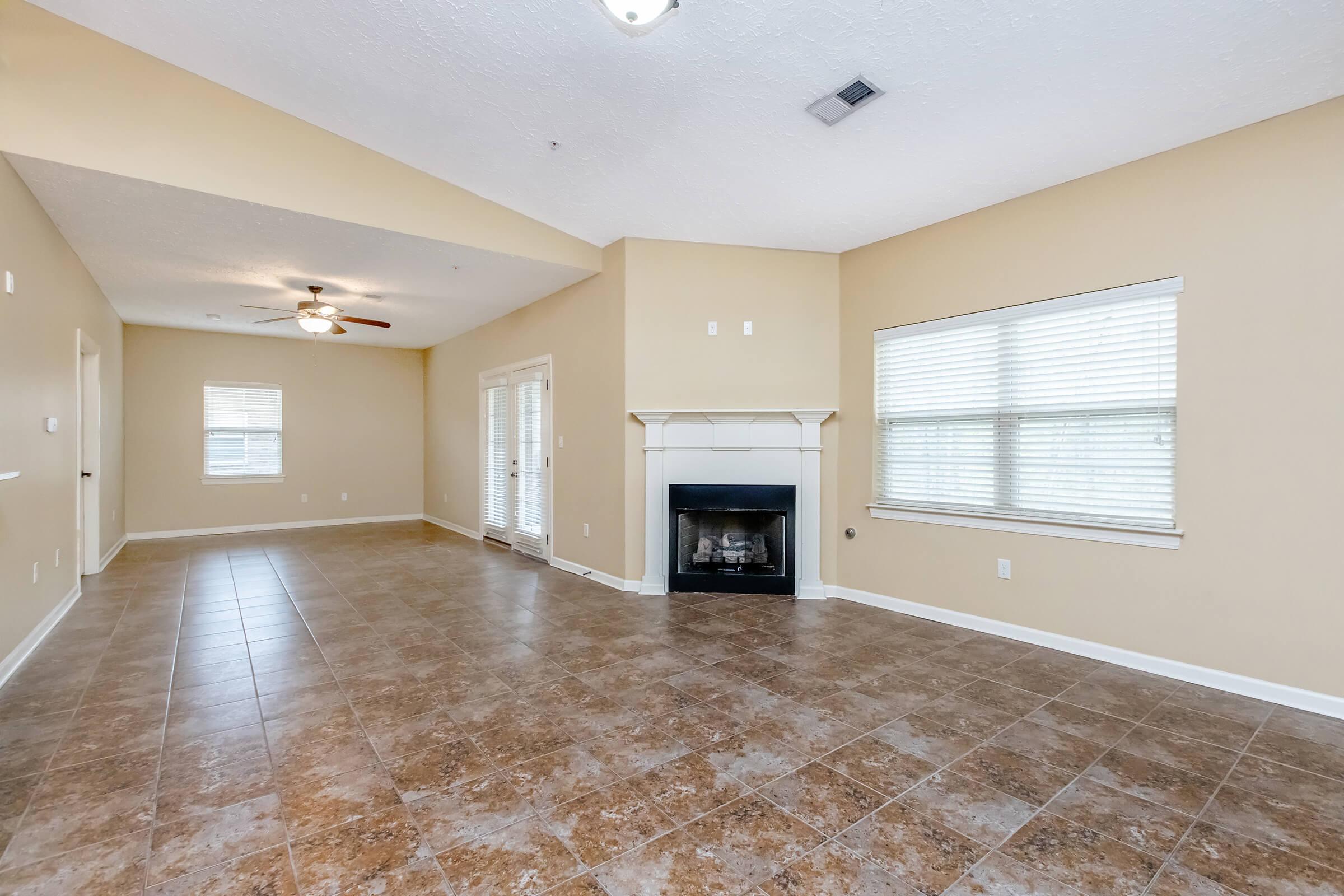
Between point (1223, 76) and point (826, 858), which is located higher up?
point (1223, 76)

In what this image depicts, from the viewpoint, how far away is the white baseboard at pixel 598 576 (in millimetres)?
4836

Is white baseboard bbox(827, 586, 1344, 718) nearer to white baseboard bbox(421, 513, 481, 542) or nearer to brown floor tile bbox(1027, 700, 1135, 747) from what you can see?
brown floor tile bbox(1027, 700, 1135, 747)

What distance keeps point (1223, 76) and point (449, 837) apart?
408cm

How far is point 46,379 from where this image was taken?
12.1 ft

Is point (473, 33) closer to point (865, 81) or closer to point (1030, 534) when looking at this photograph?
point (865, 81)

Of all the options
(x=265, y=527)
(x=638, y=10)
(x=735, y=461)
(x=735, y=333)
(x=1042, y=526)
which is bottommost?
(x=265, y=527)

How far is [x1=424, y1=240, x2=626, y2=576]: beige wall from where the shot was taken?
193 inches

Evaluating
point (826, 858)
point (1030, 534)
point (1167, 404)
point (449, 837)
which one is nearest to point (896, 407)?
point (1030, 534)

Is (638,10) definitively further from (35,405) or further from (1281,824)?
(35,405)

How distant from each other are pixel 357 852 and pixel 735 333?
389 cm

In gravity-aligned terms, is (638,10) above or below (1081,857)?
above

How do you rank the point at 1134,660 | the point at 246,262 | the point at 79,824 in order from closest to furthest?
the point at 79,824 < the point at 1134,660 < the point at 246,262

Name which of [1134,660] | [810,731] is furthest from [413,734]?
[1134,660]

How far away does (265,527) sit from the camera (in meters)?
7.96
